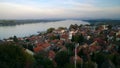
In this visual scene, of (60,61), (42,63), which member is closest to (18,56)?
(42,63)

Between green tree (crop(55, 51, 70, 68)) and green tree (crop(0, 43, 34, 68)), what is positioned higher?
green tree (crop(0, 43, 34, 68))

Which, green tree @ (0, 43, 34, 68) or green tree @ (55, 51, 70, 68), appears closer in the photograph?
green tree @ (0, 43, 34, 68)

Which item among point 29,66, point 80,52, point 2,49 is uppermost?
point 2,49

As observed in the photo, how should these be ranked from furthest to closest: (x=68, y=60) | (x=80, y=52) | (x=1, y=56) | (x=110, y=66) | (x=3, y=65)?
1. (x=80, y=52)
2. (x=68, y=60)
3. (x=110, y=66)
4. (x=1, y=56)
5. (x=3, y=65)

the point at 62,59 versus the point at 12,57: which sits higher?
the point at 12,57

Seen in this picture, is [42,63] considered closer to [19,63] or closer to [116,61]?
[19,63]

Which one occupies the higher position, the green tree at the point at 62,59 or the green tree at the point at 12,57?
the green tree at the point at 12,57

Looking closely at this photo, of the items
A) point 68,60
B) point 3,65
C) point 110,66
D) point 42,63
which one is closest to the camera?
point 3,65

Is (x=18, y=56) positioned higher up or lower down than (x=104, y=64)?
higher up

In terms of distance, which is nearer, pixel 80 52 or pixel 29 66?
pixel 29 66

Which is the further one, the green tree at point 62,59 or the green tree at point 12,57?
the green tree at point 62,59

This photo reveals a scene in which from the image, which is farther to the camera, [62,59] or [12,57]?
[62,59]
